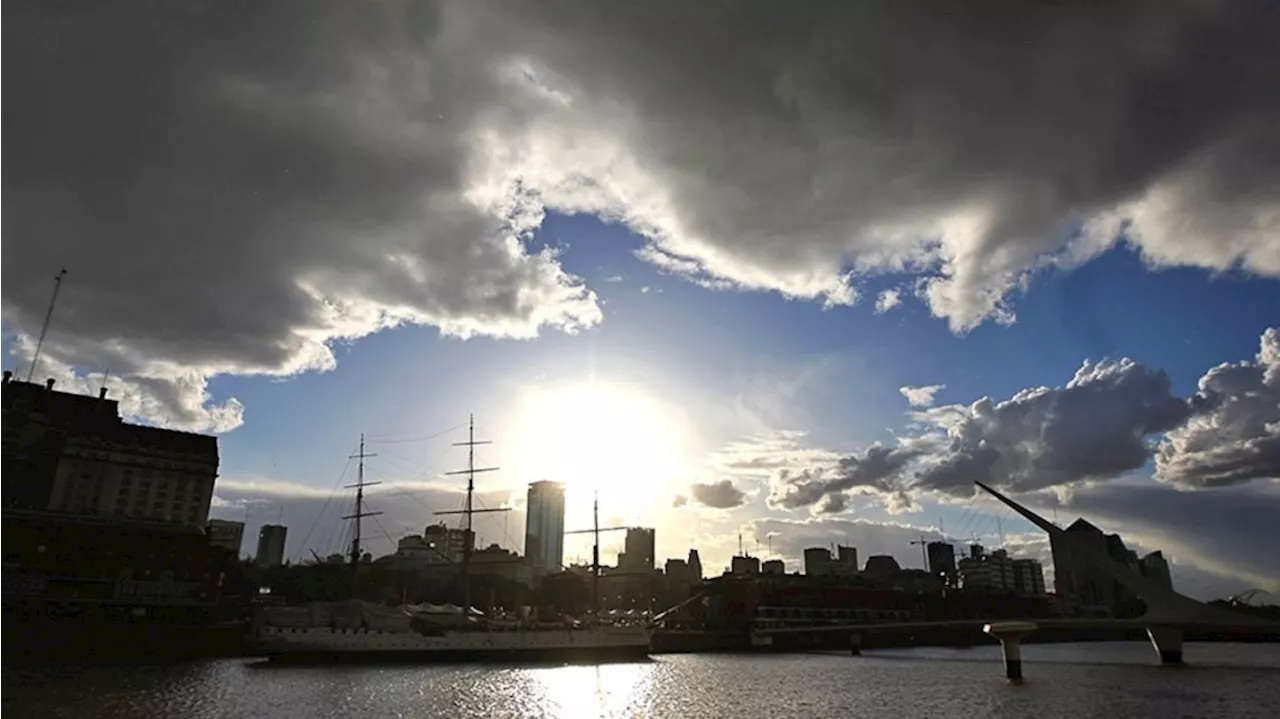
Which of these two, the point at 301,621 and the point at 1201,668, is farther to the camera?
the point at 1201,668

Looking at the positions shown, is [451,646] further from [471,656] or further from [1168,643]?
[1168,643]

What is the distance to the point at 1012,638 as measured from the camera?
252ft

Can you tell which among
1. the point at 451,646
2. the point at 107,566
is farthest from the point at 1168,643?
the point at 107,566

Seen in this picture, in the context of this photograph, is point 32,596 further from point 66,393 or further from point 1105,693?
point 1105,693

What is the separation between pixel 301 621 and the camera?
79250mm

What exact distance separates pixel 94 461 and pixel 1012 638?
146 meters

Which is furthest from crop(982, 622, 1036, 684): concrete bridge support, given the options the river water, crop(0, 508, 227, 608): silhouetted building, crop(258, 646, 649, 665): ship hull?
crop(0, 508, 227, 608): silhouetted building

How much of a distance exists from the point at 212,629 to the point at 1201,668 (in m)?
111

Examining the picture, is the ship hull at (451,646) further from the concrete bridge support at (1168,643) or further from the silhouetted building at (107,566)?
the concrete bridge support at (1168,643)

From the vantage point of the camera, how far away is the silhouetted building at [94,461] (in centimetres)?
12850

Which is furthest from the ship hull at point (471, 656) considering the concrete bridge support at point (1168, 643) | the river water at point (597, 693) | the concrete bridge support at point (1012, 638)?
the concrete bridge support at point (1168, 643)

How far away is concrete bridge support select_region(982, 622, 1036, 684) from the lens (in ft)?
238

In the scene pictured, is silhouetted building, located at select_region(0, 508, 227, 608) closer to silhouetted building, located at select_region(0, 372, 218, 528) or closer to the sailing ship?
the sailing ship

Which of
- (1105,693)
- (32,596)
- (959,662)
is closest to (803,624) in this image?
(959,662)
